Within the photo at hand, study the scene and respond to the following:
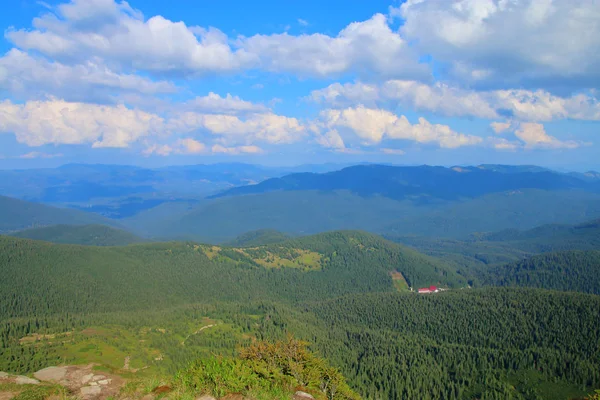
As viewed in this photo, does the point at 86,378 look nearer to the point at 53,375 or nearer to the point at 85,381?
the point at 85,381

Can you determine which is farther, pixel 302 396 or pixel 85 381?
pixel 85 381

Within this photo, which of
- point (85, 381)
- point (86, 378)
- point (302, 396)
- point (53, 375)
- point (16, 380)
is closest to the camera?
point (302, 396)

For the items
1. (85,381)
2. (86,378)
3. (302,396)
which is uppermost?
(302,396)

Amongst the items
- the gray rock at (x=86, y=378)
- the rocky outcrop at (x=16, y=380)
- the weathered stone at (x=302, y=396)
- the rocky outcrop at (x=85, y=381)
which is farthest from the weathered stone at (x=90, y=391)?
the weathered stone at (x=302, y=396)

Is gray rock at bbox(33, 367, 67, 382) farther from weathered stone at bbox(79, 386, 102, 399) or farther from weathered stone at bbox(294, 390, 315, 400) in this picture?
weathered stone at bbox(294, 390, 315, 400)

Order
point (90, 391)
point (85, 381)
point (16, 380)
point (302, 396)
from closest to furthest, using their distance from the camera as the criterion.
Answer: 1. point (90, 391)
2. point (302, 396)
3. point (16, 380)
4. point (85, 381)

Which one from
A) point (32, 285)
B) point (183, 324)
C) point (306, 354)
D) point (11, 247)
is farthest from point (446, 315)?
point (11, 247)

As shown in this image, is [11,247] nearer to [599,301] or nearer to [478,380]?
[478,380]

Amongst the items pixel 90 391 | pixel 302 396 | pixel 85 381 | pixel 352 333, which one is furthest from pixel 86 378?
pixel 352 333
